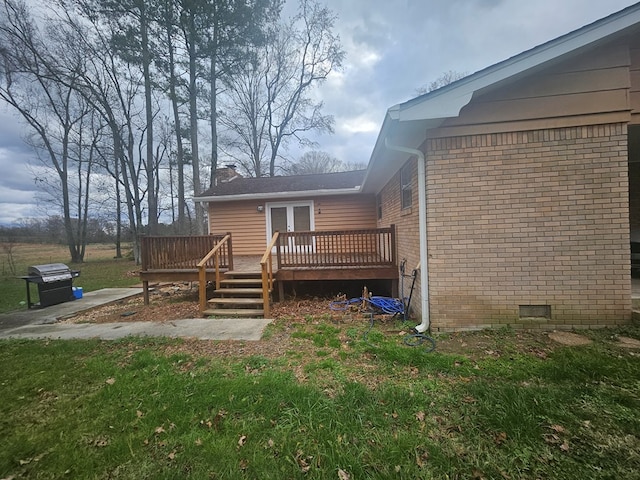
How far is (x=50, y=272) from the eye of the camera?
288 inches

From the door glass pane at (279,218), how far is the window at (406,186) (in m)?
5.59

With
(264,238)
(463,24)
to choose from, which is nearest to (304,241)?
(264,238)

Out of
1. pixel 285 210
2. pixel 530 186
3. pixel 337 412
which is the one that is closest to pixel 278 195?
pixel 285 210

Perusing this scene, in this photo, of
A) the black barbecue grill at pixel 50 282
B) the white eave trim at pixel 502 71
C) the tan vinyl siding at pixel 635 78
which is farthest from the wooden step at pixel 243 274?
the tan vinyl siding at pixel 635 78

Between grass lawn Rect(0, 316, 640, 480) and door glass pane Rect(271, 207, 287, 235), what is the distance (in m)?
7.14

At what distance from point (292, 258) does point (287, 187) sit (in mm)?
5043

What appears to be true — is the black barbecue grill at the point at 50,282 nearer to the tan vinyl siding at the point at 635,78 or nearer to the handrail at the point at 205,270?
the handrail at the point at 205,270

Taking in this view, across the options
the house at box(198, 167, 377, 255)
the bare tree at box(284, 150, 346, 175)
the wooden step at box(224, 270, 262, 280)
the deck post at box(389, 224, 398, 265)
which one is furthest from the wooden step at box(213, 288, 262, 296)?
the bare tree at box(284, 150, 346, 175)

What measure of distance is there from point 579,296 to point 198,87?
1669 centimetres

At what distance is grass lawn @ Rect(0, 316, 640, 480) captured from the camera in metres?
1.84

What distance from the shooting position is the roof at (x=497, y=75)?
Answer: 3.42 metres

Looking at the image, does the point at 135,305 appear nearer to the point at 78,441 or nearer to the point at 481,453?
the point at 78,441

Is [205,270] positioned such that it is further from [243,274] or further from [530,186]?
[530,186]

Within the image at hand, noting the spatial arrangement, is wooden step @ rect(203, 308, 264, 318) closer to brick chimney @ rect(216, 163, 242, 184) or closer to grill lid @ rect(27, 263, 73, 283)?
grill lid @ rect(27, 263, 73, 283)
